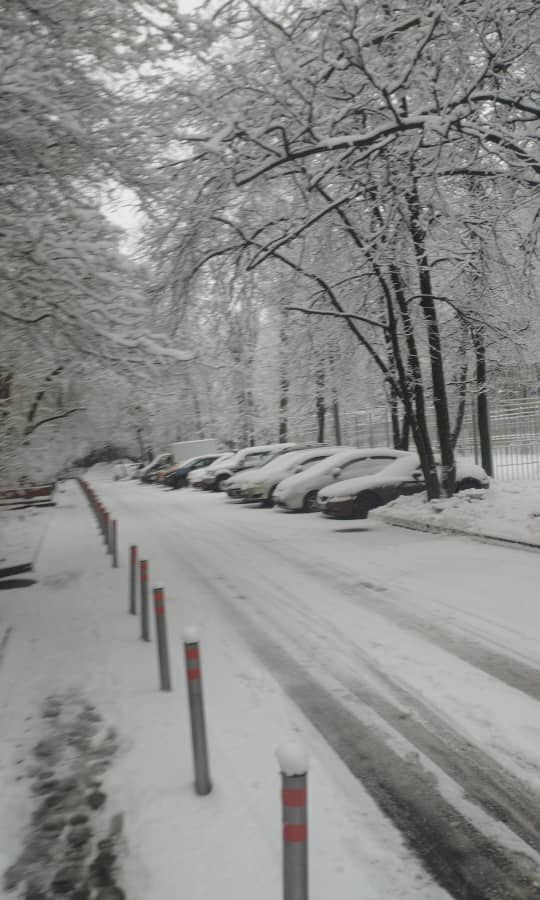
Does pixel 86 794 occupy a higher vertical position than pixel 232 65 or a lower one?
lower

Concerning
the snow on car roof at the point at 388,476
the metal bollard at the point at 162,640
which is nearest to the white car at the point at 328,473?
the snow on car roof at the point at 388,476

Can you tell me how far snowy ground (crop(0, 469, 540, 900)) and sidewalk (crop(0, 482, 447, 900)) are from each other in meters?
0.01

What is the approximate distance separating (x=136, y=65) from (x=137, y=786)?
7763 mm

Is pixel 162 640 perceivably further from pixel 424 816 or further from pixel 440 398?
pixel 440 398

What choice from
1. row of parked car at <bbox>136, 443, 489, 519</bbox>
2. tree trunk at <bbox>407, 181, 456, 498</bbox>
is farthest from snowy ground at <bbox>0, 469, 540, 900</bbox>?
row of parked car at <bbox>136, 443, 489, 519</bbox>

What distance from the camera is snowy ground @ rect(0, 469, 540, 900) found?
3346mm

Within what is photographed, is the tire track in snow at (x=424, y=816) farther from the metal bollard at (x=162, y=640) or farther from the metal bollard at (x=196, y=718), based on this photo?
the metal bollard at (x=162, y=640)

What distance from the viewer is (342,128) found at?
1073cm

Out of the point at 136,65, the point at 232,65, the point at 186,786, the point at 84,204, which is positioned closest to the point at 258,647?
the point at 186,786

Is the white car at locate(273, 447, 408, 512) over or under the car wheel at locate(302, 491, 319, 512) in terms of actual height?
over

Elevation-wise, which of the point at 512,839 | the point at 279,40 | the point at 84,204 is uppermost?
the point at 279,40

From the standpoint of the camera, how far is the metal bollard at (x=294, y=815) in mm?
2367

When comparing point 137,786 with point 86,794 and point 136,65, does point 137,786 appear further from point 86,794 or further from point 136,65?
point 136,65

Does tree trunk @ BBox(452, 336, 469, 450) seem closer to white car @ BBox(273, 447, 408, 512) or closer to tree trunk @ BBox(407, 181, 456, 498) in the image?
white car @ BBox(273, 447, 408, 512)
